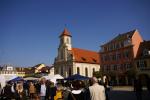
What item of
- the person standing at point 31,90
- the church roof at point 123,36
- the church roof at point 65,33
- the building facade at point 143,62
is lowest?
the person standing at point 31,90

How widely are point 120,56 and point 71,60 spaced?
18276mm

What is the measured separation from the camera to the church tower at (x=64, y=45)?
7246 centimetres

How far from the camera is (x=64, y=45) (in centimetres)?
7288

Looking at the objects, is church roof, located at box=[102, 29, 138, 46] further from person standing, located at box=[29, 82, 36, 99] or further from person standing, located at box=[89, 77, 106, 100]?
person standing, located at box=[89, 77, 106, 100]

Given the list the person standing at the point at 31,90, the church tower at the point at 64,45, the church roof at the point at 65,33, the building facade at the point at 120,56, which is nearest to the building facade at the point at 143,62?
the building facade at the point at 120,56

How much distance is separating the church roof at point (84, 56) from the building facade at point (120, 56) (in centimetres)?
1158

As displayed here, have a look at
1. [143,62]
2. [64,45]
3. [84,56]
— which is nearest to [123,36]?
[143,62]

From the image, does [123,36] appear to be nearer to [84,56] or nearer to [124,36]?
[124,36]

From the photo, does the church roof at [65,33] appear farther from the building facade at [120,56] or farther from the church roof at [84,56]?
the building facade at [120,56]

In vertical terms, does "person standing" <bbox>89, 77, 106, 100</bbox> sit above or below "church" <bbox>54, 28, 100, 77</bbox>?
below

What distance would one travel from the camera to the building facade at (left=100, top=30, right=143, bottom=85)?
53000 mm

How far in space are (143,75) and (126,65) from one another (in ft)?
18.3

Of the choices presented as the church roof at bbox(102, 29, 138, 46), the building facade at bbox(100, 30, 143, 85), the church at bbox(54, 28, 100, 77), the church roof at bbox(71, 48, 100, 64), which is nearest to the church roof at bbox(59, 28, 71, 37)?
the church at bbox(54, 28, 100, 77)

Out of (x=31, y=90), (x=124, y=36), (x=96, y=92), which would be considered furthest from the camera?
(x=124, y=36)
